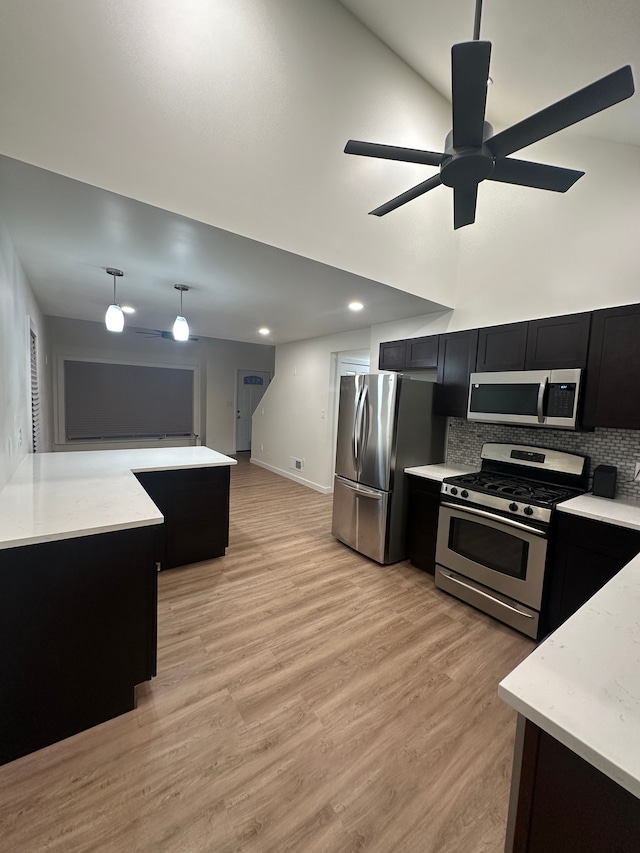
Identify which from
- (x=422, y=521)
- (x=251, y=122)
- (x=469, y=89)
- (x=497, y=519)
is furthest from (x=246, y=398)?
(x=469, y=89)

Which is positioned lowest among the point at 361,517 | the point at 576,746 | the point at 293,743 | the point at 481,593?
the point at 293,743

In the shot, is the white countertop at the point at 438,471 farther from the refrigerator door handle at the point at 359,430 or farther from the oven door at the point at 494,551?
the refrigerator door handle at the point at 359,430

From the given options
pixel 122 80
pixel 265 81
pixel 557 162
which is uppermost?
pixel 557 162

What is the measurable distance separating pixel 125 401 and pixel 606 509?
711 cm

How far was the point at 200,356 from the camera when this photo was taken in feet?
23.5

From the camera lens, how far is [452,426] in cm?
340

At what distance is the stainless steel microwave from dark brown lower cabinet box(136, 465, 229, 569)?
222cm

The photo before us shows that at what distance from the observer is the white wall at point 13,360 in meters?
1.98

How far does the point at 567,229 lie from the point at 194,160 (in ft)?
8.78

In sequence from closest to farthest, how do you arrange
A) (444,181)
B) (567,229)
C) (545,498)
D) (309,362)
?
(444,181)
(545,498)
(567,229)
(309,362)

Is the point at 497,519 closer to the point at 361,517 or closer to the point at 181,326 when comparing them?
the point at 361,517

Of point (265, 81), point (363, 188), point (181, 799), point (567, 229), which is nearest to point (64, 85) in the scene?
point (265, 81)

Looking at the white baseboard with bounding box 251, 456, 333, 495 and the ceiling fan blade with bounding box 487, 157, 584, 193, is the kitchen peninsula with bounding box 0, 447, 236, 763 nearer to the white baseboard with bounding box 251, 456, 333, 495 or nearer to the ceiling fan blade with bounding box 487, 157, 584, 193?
the ceiling fan blade with bounding box 487, 157, 584, 193

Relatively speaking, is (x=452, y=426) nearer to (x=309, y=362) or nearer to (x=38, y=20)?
(x=309, y=362)
